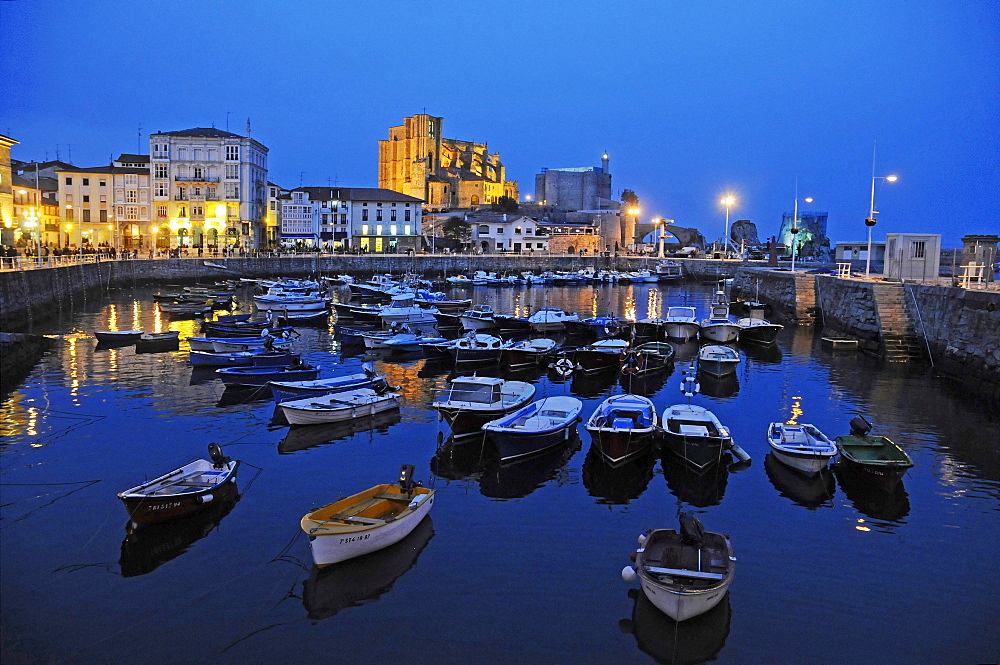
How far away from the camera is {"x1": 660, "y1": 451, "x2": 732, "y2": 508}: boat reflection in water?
1786 cm

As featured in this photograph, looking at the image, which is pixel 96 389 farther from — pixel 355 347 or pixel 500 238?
pixel 500 238

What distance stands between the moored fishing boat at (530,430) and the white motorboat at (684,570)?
6.83m

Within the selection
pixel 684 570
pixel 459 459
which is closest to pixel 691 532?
pixel 684 570

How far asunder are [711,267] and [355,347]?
241 ft

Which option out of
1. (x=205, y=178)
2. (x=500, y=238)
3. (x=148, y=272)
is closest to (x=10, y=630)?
(x=148, y=272)

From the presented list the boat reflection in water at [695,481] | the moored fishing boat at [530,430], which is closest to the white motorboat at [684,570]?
the boat reflection in water at [695,481]

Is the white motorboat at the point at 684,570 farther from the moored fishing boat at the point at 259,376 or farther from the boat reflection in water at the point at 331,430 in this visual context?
the moored fishing boat at the point at 259,376

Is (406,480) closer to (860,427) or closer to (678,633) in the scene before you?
(678,633)

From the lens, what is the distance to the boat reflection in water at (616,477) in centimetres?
1806

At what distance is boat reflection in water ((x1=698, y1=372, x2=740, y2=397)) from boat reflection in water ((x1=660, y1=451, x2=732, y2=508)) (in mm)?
9342

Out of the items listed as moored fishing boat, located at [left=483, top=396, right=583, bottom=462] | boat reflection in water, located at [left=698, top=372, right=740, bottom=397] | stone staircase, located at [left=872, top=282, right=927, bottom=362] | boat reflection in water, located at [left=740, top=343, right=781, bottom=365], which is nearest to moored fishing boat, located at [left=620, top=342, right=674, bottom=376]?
boat reflection in water, located at [left=698, top=372, right=740, bottom=397]

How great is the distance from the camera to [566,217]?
493 ft

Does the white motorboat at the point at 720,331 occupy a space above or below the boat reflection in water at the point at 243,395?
above

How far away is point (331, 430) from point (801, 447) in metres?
13.3
